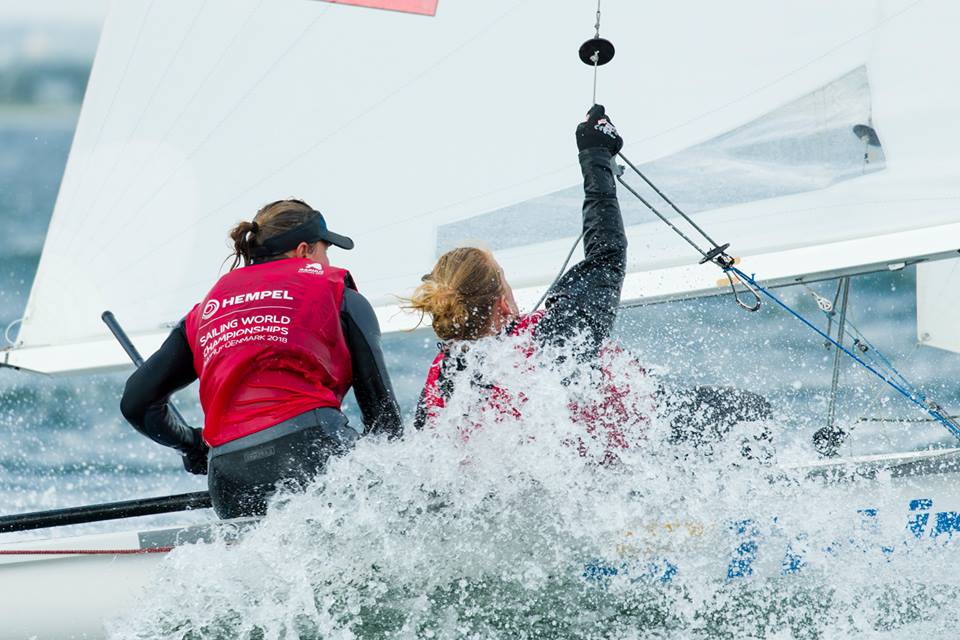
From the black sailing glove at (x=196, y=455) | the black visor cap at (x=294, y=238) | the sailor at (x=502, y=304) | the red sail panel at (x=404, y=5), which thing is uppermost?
the red sail panel at (x=404, y=5)

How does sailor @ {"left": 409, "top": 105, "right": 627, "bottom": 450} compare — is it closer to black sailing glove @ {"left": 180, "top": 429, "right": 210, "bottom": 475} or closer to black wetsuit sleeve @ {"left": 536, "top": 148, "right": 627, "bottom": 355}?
black wetsuit sleeve @ {"left": 536, "top": 148, "right": 627, "bottom": 355}

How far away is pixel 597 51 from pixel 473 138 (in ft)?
1.62

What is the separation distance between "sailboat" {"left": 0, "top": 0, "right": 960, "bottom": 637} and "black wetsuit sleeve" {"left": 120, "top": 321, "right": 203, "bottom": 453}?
93 centimetres

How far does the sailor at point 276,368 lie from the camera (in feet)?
5.33

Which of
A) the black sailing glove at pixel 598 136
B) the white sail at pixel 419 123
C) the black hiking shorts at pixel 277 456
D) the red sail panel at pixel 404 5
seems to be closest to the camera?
the black hiking shorts at pixel 277 456

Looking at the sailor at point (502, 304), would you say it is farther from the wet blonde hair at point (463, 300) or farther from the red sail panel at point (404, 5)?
the red sail panel at point (404, 5)

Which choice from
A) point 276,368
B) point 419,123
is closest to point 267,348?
point 276,368

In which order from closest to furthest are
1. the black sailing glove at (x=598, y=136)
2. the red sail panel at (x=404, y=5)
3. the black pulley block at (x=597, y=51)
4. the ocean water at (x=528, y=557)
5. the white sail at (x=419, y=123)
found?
the ocean water at (x=528, y=557) → the black sailing glove at (x=598, y=136) → the black pulley block at (x=597, y=51) → the white sail at (x=419, y=123) → the red sail panel at (x=404, y=5)

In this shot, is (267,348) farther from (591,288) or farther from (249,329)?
(591,288)

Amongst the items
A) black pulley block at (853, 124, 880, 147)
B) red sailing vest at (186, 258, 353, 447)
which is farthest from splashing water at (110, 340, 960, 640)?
black pulley block at (853, 124, 880, 147)

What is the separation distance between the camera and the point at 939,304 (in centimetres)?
318

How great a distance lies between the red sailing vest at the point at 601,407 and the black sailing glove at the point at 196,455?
0.54m

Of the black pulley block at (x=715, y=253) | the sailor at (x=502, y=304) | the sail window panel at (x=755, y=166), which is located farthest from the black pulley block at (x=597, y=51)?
the sailor at (x=502, y=304)

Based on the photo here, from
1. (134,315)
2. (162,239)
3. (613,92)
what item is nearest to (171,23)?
(162,239)
